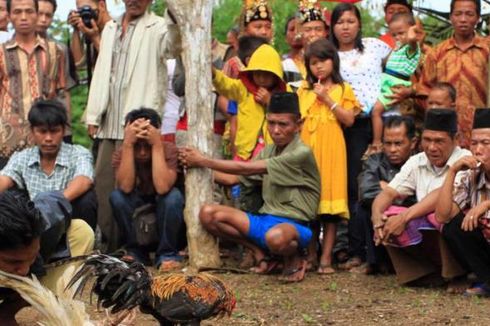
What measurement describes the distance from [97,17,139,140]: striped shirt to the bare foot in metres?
1.91

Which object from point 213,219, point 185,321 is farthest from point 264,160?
point 185,321

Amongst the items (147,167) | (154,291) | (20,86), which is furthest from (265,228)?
(154,291)

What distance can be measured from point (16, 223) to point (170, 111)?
17.3ft

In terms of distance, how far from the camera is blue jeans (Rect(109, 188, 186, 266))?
375 inches

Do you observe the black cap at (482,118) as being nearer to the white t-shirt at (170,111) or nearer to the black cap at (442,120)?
the black cap at (442,120)

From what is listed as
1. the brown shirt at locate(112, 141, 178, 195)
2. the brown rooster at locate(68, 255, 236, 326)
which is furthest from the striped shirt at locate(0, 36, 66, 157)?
the brown rooster at locate(68, 255, 236, 326)

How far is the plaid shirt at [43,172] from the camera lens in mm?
9258

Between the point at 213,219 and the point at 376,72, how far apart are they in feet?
5.93

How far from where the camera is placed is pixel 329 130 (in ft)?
30.7

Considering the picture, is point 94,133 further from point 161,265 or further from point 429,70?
point 429,70

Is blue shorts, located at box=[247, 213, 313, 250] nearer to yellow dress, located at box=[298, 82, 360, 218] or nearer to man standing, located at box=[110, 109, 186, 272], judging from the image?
yellow dress, located at box=[298, 82, 360, 218]

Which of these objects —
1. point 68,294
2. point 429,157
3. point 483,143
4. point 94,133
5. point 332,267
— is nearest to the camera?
point 68,294

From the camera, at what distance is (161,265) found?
943 cm

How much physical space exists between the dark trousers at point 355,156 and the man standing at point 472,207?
124 centimetres
